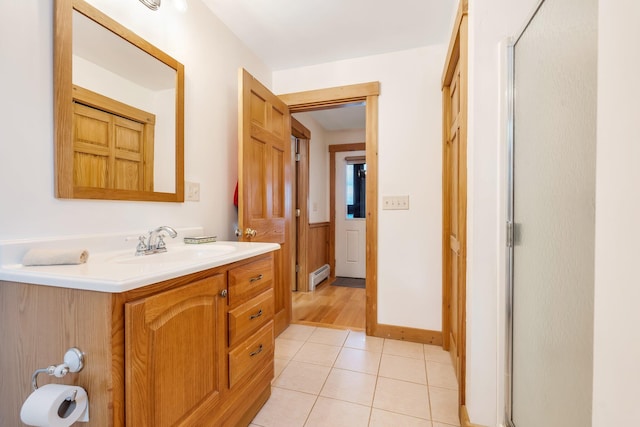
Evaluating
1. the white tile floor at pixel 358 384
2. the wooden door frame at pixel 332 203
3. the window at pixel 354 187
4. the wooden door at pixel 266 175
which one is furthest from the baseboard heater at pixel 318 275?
the white tile floor at pixel 358 384

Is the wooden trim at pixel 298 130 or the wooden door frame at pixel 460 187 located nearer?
the wooden door frame at pixel 460 187

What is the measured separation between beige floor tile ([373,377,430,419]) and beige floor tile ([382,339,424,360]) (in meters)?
0.34

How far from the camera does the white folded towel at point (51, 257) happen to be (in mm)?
839

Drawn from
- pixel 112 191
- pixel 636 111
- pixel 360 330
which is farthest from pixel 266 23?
pixel 360 330

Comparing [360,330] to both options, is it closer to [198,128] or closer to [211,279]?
[211,279]

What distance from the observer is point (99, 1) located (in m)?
1.12

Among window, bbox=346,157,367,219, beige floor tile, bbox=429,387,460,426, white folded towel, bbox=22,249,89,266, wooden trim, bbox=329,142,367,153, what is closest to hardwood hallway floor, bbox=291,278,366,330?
beige floor tile, bbox=429,387,460,426

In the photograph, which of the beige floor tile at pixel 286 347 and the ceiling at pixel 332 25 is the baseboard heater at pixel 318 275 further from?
the ceiling at pixel 332 25

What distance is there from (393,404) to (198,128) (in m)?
1.90

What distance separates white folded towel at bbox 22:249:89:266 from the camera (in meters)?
0.84

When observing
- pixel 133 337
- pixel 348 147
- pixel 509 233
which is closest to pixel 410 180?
pixel 509 233

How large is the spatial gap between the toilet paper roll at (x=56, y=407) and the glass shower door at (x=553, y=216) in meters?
1.24

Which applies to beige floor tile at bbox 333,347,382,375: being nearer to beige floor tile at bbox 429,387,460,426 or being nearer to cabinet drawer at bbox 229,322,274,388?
beige floor tile at bbox 429,387,460,426

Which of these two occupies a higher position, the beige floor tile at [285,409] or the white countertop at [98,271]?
the white countertop at [98,271]
